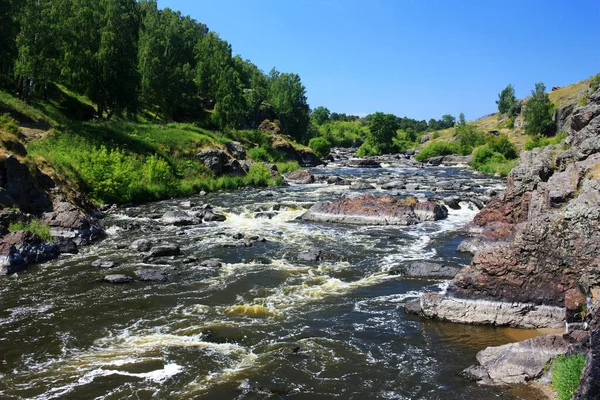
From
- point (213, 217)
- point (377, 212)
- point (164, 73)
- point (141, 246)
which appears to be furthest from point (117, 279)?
point (164, 73)

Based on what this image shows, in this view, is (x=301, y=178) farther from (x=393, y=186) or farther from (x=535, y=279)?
(x=535, y=279)

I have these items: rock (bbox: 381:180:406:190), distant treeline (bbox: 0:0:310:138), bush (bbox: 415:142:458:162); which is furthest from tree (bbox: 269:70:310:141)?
rock (bbox: 381:180:406:190)

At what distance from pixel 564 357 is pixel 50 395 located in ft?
40.9

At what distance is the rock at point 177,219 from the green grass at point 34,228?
A: 8666mm

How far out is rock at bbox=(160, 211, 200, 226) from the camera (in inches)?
1340

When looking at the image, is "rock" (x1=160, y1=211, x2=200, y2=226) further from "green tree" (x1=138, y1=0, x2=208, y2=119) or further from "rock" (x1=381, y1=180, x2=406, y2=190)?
"green tree" (x1=138, y1=0, x2=208, y2=119)

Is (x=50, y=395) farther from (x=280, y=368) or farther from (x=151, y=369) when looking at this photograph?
(x=280, y=368)

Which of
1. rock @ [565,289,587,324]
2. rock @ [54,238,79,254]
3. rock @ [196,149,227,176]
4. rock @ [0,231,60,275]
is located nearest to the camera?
rock @ [565,289,587,324]

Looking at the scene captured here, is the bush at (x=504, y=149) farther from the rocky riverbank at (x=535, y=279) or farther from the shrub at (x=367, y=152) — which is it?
the rocky riverbank at (x=535, y=279)

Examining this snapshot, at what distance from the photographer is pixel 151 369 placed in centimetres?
1302

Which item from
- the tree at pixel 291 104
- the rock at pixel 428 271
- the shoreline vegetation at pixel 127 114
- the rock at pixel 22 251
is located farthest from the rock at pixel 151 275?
the tree at pixel 291 104

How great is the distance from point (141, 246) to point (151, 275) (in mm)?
5346

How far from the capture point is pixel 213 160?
188 feet

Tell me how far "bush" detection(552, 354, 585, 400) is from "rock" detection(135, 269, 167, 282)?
1569cm
